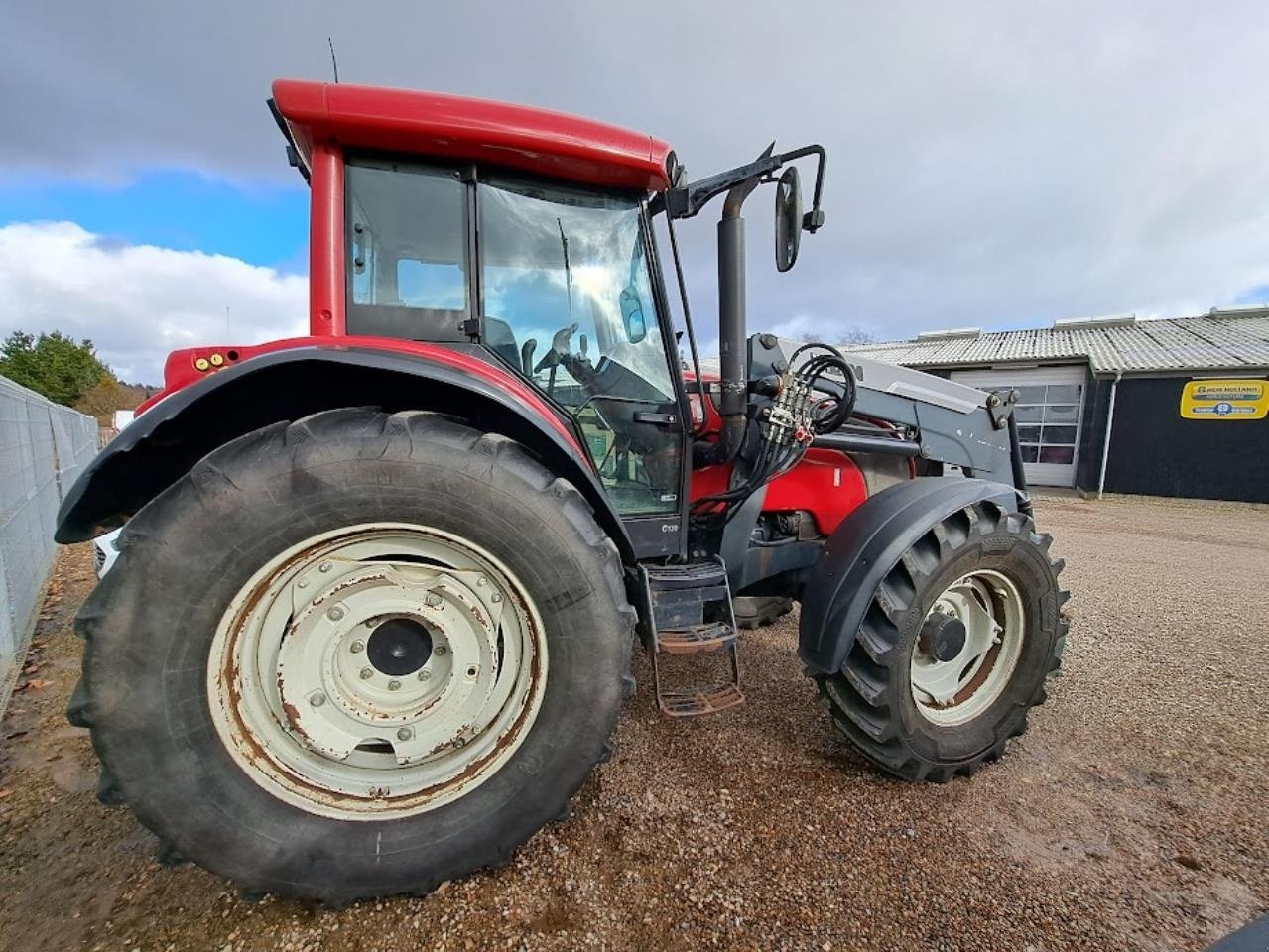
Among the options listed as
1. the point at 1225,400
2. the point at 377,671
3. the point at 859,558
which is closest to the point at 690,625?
the point at 859,558

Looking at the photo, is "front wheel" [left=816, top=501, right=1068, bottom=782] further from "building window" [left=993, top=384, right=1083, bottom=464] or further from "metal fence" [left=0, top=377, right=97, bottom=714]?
"building window" [left=993, top=384, right=1083, bottom=464]

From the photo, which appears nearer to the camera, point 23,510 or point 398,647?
point 398,647

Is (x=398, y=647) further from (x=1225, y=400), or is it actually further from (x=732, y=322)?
(x=1225, y=400)

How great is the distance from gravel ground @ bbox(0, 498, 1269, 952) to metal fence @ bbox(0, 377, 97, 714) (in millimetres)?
555

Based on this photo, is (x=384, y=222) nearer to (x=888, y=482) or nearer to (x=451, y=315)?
(x=451, y=315)

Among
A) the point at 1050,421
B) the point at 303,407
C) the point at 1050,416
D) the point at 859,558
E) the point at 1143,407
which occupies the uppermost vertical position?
the point at 1143,407

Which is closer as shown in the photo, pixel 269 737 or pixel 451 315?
pixel 269 737

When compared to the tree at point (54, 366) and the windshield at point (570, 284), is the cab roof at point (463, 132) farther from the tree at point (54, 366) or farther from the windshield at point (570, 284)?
the tree at point (54, 366)

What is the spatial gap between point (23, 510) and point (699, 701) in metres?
4.81

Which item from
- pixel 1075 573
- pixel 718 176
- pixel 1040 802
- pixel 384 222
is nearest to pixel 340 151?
pixel 384 222

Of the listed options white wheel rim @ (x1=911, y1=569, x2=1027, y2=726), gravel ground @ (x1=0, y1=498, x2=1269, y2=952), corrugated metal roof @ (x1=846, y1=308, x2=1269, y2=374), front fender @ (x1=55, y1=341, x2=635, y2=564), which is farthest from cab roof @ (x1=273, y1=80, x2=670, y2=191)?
corrugated metal roof @ (x1=846, y1=308, x2=1269, y2=374)

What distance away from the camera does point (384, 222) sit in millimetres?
1911

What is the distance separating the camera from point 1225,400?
1152 cm

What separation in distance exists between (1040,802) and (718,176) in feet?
8.53
